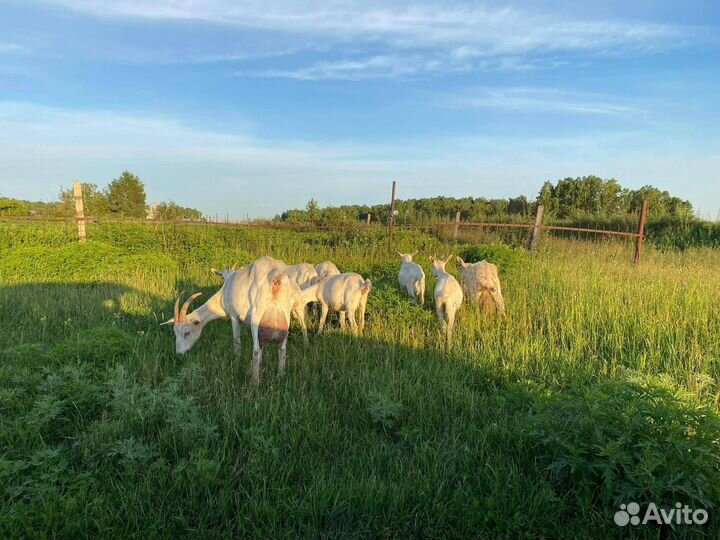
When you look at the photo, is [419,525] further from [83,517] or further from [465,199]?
[465,199]

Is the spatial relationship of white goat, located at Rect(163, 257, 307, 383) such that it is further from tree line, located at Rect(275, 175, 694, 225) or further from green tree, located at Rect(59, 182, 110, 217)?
green tree, located at Rect(59, 182, 110, 217)

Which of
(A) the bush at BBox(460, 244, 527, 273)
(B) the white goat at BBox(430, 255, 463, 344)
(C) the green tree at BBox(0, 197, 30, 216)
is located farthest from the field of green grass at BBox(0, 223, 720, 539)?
(C) the green tree at BBox(0, 197, 30, 216)

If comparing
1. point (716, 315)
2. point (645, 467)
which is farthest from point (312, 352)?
point (716, 315)

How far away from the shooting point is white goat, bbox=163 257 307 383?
560 cm

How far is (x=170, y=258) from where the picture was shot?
1382 cm

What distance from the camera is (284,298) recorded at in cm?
570

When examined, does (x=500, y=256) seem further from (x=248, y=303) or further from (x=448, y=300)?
(x=248, y=303)

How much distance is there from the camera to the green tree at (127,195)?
156 feet

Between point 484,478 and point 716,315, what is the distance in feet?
19.5

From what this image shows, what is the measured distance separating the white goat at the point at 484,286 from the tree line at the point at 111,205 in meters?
16.3

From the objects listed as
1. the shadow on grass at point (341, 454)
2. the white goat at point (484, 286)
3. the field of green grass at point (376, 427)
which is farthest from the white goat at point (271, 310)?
the white goat at point (484, 286)

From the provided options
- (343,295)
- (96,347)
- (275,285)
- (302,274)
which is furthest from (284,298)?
(302,274)

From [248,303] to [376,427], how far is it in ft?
8.42

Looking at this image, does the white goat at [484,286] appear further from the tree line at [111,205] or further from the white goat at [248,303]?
the tree line at [111,205]
